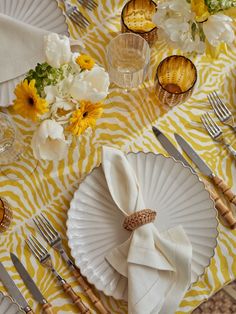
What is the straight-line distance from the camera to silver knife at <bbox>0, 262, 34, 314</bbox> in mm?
903

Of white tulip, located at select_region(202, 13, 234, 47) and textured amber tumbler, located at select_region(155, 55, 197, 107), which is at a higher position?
white tulip, located at select_region(202, 13, 234, 47)

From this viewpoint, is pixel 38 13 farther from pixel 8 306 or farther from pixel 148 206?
pixel 8 306

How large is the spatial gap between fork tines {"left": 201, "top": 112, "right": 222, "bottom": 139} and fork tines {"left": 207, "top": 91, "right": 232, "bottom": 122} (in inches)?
0.8

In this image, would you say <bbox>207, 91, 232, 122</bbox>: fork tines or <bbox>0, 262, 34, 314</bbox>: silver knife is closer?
<bbox>0, 262, 34, 314</bbox>: silver knife

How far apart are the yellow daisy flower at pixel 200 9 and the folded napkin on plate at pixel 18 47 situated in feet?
1.18

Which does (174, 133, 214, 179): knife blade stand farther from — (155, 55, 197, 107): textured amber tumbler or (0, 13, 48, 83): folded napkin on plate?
(0, 13, 48, 83): folded napkin on plate

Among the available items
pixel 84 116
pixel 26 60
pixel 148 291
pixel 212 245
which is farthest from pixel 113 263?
pixel 26 60

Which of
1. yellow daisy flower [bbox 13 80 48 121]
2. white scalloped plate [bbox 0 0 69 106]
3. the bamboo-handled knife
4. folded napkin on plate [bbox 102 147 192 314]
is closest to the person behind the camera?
yellow daisy flower [bbox 13 80 48 121]

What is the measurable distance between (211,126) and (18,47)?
0.49 meters

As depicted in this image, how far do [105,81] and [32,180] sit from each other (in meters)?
0.33

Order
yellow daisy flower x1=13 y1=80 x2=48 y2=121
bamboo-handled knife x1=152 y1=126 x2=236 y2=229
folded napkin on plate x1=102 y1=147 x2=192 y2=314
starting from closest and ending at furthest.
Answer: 1. yellow daisy flower x1=13 y1=80 x2=48 y2=121
2. folded napkin on plate x1=102 y1=147 x2=192 y2=314
3. bamboo-handled knife x1=152 y1=126 x2=236 y2=229

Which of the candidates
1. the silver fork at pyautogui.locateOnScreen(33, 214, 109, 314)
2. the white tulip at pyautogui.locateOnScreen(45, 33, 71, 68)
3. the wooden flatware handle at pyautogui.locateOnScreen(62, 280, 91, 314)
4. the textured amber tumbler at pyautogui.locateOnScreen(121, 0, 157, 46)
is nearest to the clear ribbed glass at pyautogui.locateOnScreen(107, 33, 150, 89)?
the textured amber tumbler at pyautogui.locateOnScreen(121, 0, 157, 46)

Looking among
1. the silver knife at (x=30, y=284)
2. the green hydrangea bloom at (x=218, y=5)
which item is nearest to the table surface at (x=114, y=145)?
the silver knife at (x=30, y=284)

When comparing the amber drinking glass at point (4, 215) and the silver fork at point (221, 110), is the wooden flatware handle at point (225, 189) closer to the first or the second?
the silver fork at point (221, 110)
